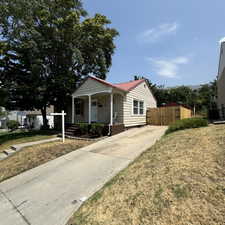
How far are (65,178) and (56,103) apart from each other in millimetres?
11559

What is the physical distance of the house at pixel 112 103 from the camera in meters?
11.4

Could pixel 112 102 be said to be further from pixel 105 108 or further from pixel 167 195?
pixel 167 195

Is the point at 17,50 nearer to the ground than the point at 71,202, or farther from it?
farther from it

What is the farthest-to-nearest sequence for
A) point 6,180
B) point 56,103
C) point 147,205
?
point 56,103
point 6,180
point 147,205

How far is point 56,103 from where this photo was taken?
1473cm

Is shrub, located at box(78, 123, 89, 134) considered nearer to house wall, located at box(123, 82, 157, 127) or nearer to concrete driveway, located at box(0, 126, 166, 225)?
house wall, located at box(123, 82, 157, 127)

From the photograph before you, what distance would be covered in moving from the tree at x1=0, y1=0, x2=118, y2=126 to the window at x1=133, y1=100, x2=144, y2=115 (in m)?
6.07

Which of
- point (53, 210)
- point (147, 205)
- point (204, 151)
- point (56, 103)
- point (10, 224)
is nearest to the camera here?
point (147, 205)

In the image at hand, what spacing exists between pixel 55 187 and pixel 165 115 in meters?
12.1

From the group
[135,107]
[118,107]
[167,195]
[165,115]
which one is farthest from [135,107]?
[167,195]

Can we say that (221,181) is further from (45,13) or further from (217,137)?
(45,13)

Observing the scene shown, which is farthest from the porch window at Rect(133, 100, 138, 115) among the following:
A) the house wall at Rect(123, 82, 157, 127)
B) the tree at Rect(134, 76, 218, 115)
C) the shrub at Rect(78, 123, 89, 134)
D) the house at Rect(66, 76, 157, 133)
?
the tree at Rect(134, 76, 218, 115)

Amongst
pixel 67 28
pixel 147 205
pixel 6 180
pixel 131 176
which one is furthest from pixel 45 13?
pixel 147 205

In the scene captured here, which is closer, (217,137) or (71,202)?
(71,202)
